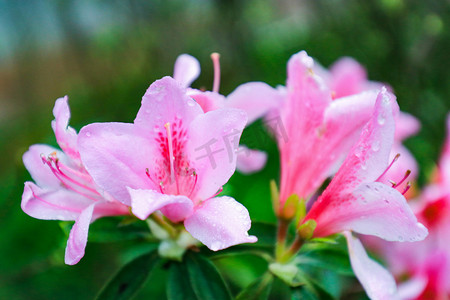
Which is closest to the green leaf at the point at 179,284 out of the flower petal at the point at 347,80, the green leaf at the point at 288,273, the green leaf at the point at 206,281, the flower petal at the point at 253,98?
the green leaf at the point at 206,281

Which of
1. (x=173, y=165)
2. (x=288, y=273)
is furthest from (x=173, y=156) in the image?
(x=288, y=273)

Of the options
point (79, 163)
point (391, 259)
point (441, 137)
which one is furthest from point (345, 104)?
point (441, 137)

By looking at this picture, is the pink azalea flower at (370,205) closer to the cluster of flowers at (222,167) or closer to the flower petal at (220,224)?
the cluster of flowers at (222,167)

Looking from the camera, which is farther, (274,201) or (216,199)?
(274,201)

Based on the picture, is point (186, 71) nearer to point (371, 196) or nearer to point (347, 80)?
point (371, 196)

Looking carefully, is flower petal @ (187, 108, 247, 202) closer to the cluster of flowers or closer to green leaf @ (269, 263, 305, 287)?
the cluster of flowers

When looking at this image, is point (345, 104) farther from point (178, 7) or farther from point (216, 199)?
point (178, 7)

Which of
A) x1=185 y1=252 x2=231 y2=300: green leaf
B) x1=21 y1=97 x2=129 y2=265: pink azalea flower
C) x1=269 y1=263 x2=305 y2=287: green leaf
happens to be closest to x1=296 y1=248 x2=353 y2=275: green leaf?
x1=269 y1=263 x2=305 y2=287: green leaf
